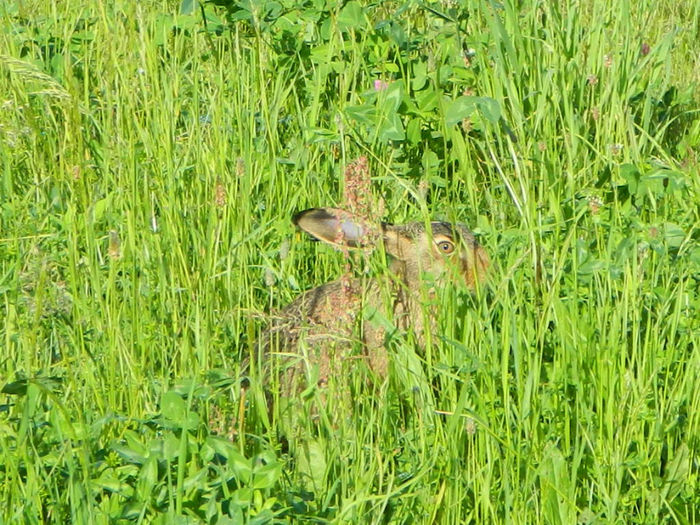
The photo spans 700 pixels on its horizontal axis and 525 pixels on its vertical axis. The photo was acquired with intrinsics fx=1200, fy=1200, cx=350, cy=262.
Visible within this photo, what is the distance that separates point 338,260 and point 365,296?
44.0 inches

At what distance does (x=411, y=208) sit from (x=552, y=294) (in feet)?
5.52

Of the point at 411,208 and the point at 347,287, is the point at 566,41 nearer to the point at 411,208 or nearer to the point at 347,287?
the point at 411,208

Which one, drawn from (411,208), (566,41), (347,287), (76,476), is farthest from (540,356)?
(566,41)

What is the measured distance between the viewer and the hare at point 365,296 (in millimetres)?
3295

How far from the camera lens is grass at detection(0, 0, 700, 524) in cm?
285

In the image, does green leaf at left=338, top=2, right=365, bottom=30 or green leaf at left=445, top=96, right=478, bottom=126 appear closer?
green leaf at left=445, top=96, right=478, bottom=126

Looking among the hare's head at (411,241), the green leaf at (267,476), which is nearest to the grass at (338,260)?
the green leaf at (267,476)

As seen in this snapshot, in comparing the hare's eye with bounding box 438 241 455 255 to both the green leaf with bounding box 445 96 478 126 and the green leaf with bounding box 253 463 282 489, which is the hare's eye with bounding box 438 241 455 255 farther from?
the green leaf with bounding box 253 463 282 489

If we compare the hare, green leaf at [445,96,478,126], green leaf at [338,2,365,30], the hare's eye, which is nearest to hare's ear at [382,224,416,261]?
the hare

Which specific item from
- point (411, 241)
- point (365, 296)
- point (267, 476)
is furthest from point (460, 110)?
point (267, 476)

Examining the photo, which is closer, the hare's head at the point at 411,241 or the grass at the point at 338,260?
the grass at the point at 338,260

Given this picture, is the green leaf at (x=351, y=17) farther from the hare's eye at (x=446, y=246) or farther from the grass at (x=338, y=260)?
the hare's eye at (x=446, y=246)

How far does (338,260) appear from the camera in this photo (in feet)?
14.7

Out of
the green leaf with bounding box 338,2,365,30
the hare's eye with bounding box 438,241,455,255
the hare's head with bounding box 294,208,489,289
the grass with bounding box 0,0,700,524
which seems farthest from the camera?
the green leaf with bounding box 338,2,365,30
